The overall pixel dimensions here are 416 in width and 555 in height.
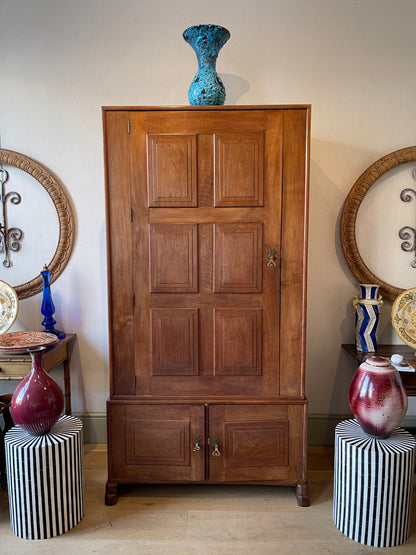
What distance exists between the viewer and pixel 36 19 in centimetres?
252

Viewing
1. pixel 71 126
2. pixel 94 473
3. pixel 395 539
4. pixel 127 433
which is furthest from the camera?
pixel 71 126

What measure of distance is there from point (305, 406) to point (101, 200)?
1726 mm

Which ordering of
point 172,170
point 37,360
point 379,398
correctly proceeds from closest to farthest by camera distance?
point 379,398
point 37,360
point 172,170

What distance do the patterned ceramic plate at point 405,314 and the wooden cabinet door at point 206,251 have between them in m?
0.68

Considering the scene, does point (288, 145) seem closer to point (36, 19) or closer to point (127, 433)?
point (127, 433)

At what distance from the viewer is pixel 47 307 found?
2.48 metres

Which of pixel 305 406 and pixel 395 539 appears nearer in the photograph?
pixel 395 539

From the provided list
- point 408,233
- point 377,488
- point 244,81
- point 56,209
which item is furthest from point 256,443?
point 244,81

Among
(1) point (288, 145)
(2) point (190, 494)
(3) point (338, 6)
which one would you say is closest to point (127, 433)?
(2) point (190, 494)

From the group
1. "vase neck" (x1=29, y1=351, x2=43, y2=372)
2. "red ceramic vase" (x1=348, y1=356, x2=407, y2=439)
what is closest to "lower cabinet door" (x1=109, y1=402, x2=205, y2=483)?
"vase neck" (x1=29, y1=351, x2=43, y2=372)

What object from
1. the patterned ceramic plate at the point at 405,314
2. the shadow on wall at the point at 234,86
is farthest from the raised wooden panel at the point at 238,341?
the shadow on wall at the point at 234,86

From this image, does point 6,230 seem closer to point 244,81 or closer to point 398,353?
point 244,81

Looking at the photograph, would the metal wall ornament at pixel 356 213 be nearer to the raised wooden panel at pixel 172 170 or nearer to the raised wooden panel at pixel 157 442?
the raised wooden panel at pixel 172 170

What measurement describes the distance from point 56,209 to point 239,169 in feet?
4.22
